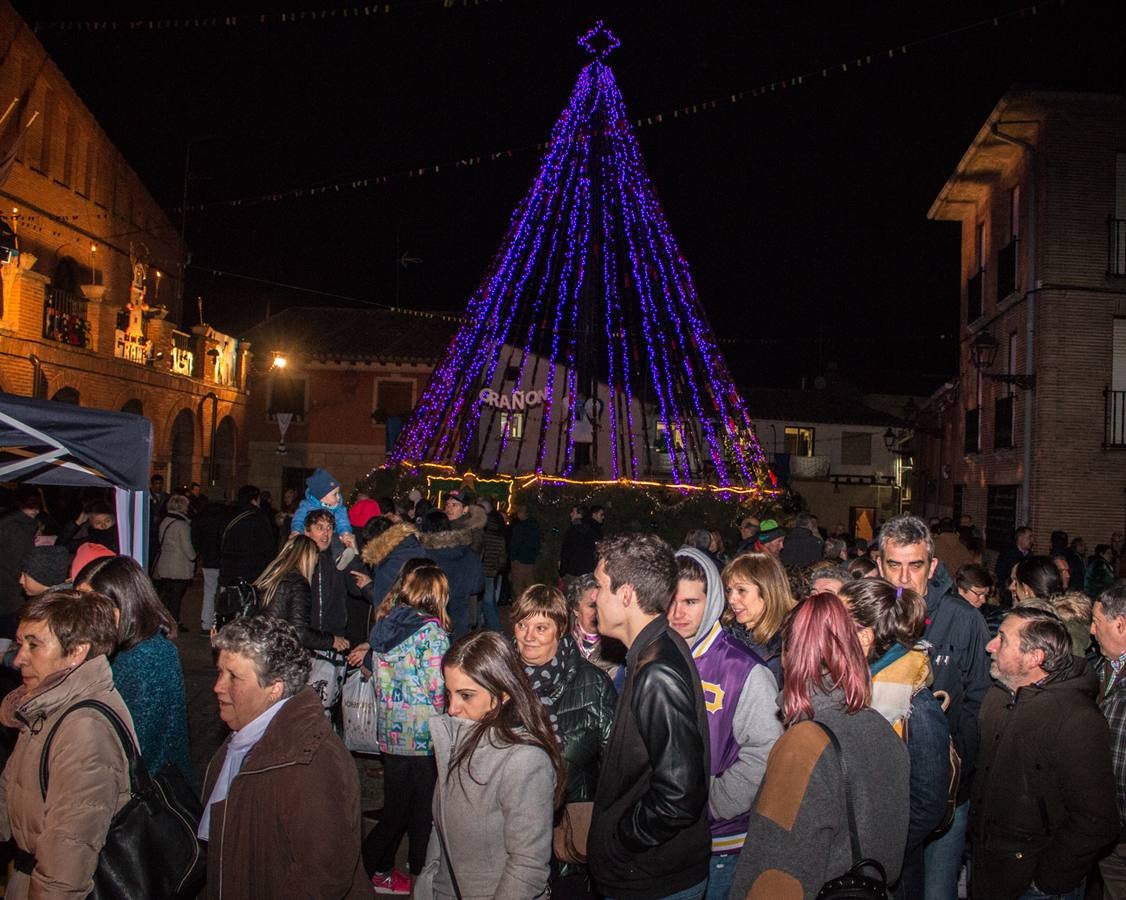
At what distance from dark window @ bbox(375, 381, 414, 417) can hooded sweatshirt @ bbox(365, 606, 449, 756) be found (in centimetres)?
3023

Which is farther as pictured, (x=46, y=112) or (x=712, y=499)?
(x=46, y=112)

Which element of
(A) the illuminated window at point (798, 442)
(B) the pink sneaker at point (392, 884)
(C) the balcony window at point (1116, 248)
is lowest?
(B) the pink sneaker at point (392, 884)

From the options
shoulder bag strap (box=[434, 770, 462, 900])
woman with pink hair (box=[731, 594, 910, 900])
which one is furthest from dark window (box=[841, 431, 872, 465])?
shoulder bag strap (box=[434, 770, 462, 900])

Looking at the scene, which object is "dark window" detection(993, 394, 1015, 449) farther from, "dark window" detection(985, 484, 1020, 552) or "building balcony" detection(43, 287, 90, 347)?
"building balcony" detection(43, 287, 90, 347)

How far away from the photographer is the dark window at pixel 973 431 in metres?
19.2

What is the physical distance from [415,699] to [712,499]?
11.8m

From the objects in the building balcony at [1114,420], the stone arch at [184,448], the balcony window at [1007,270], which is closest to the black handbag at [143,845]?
the building balcony at [1114,420]

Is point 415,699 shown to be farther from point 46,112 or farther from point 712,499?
point 46,112

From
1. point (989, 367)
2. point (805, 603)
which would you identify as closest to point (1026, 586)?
point (805, 603)

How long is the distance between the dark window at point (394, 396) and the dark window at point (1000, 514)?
2180 centimetres

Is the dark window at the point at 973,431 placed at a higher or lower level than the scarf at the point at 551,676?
higher

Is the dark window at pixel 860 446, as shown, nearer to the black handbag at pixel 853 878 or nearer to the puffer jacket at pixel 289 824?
the black handbag at pixel 853 878

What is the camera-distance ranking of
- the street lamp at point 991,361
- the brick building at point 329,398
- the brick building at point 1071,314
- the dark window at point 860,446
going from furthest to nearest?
the dark window at point 860,446 < the brick building at point 329,398 < the street lamp at point 991,361 < the brick building at point 1071,314

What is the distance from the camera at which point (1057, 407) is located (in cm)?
1540
